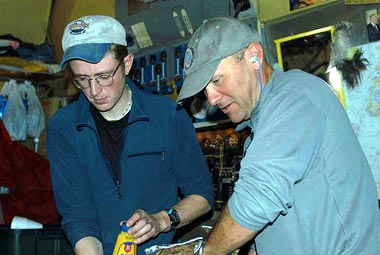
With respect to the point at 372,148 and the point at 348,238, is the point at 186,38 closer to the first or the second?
A: the point at 372,148

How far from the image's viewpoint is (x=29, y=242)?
2.95 meters

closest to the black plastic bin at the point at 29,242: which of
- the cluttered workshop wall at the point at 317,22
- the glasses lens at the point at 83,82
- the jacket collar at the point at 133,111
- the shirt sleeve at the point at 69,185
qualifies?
the shirt sleeve at the point at 69,185

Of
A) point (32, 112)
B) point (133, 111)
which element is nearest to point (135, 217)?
point (133, 111)

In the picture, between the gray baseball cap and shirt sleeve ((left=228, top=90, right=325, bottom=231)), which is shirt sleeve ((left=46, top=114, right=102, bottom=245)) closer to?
the gray baseball cap

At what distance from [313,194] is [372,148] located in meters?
1.35

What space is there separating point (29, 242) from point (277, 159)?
1899 mm

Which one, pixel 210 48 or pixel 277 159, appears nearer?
pixel 277 159

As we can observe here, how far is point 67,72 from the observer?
554 centimetres

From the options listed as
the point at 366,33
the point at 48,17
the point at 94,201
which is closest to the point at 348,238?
the point at 94,201

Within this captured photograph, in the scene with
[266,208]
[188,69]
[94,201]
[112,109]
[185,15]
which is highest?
[185,15]

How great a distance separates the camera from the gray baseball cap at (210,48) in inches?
67.1

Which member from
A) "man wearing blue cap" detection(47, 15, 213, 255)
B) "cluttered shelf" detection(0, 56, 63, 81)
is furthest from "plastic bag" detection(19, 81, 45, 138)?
"man wearing blue cap" detection(47, 15, 213, 255)

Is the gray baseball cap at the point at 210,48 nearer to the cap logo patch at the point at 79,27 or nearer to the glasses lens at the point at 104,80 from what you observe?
the glasses lens at the point at 104,80

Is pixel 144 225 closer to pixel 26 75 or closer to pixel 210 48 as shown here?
pixel 210 48
